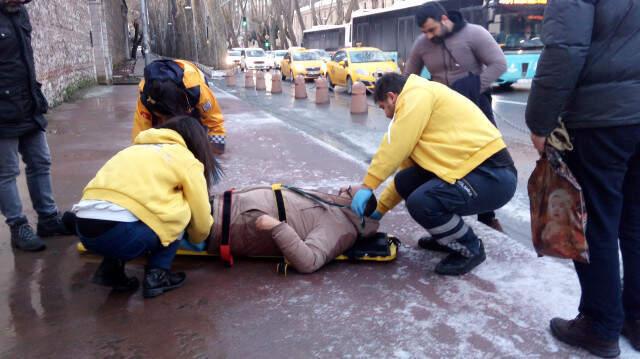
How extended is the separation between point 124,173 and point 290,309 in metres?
1.16

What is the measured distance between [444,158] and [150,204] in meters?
1.70

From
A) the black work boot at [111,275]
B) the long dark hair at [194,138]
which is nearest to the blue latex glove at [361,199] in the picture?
the long dark hair at [194,138]

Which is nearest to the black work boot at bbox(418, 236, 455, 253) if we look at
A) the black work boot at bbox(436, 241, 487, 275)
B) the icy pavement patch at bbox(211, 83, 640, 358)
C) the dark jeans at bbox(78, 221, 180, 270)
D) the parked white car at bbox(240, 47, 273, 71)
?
the icy pavement patch at bbox(211, 83, 640, 358)

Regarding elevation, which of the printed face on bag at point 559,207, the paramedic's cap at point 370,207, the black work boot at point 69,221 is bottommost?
the black work boot at point 69,221

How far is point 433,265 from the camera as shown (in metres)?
3.55

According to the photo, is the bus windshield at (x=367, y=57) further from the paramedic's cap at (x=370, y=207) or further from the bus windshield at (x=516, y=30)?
the paramedic's cap at (x=370, y=207)

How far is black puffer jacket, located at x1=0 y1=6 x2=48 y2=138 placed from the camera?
3676 mm

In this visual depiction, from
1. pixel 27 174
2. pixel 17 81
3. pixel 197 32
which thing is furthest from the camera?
pixel 197 32

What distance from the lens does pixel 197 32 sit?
3716cm

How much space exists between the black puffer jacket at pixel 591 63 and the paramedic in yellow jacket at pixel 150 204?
6.09 ft

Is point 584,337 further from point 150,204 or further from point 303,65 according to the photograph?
point 303,65

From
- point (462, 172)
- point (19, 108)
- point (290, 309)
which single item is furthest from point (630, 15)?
point (19, 108)

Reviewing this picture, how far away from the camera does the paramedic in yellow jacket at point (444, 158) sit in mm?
3203

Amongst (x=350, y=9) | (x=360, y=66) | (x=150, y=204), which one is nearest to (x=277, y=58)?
(x=350, y=9)
